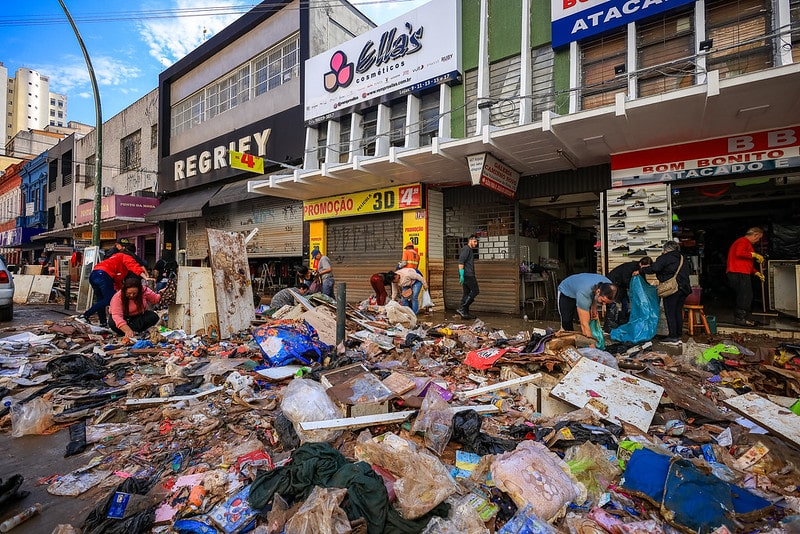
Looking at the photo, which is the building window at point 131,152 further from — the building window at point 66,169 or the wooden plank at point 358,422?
the wooden plank at point 358,422

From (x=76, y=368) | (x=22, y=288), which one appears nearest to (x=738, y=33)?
(x=76, y=368)

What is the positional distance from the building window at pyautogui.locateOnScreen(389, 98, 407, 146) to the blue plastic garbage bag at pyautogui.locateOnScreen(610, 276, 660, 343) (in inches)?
271

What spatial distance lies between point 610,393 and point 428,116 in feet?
27.5

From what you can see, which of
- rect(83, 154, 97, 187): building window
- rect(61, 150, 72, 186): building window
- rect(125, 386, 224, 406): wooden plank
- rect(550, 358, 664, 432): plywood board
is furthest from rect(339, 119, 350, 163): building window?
rect(61, 150, 72, 186): building window

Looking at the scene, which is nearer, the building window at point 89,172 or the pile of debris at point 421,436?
the pile of debris at point 421,436

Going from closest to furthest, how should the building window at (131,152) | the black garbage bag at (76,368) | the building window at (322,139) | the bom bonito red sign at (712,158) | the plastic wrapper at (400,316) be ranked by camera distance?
the black garbage bag at (76,368)
the bom bonito red sign at (712,158)
the plastic wrapper at (400,316)
the building window at (322,139)
the building window at (131,152)

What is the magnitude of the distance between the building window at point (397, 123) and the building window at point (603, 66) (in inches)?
178

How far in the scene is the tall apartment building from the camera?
218 feet

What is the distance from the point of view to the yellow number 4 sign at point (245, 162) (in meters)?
10.3

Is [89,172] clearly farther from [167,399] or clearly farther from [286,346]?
[167,399]

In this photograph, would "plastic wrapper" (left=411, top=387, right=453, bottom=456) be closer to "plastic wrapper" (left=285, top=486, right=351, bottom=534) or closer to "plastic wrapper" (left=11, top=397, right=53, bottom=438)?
"plastic wrapper" (left=285, top=486, right=351, bottom=534)

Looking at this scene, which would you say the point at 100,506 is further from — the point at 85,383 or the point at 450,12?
the point at 450,12

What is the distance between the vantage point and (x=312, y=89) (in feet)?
38.5

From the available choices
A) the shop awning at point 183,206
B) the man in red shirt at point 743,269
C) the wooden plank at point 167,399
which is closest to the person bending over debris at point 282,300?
the wooden plank at point 167,399
